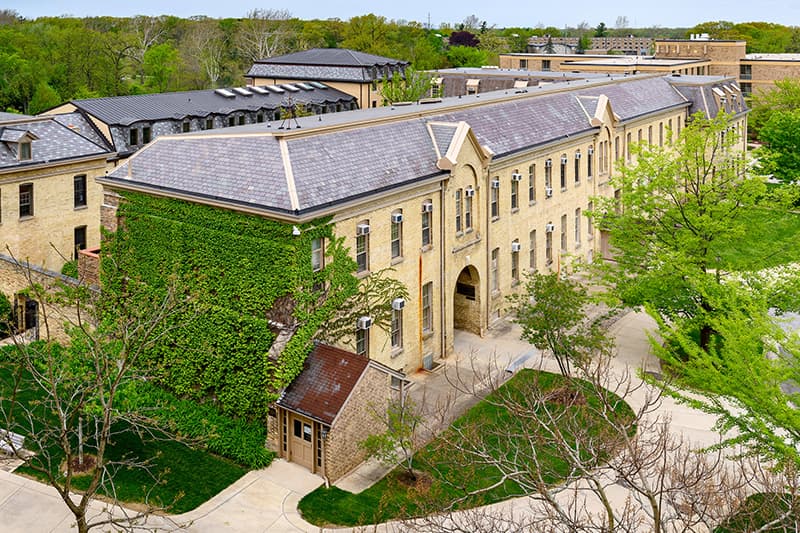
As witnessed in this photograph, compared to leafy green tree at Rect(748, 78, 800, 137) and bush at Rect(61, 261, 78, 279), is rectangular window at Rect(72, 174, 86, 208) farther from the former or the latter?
leafy green tree at Rect(748, 78, 800, 137)

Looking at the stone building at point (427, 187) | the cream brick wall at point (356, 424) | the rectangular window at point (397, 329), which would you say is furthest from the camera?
the rectangular window at point (397, 329)

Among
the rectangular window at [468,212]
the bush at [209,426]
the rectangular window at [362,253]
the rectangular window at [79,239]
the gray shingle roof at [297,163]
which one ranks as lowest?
the bush at [209,426]

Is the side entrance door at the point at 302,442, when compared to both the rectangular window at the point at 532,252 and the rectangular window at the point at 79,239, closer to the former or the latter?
the rectangular window at the point at 532,252

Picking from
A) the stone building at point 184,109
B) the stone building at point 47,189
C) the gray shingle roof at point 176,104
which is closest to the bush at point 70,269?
the stone building at point 47,189

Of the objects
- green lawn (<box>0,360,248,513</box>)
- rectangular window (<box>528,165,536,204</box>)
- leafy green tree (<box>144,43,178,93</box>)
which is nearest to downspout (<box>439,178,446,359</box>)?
rectangular window (<box>528,165,536,204</box>)

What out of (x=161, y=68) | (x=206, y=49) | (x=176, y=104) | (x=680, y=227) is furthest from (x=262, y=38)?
(x=680, y=227)

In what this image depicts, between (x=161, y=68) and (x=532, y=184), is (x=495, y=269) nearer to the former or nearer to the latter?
(x=532, y=184)

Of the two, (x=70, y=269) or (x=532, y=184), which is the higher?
→ (x=532, y=184)
